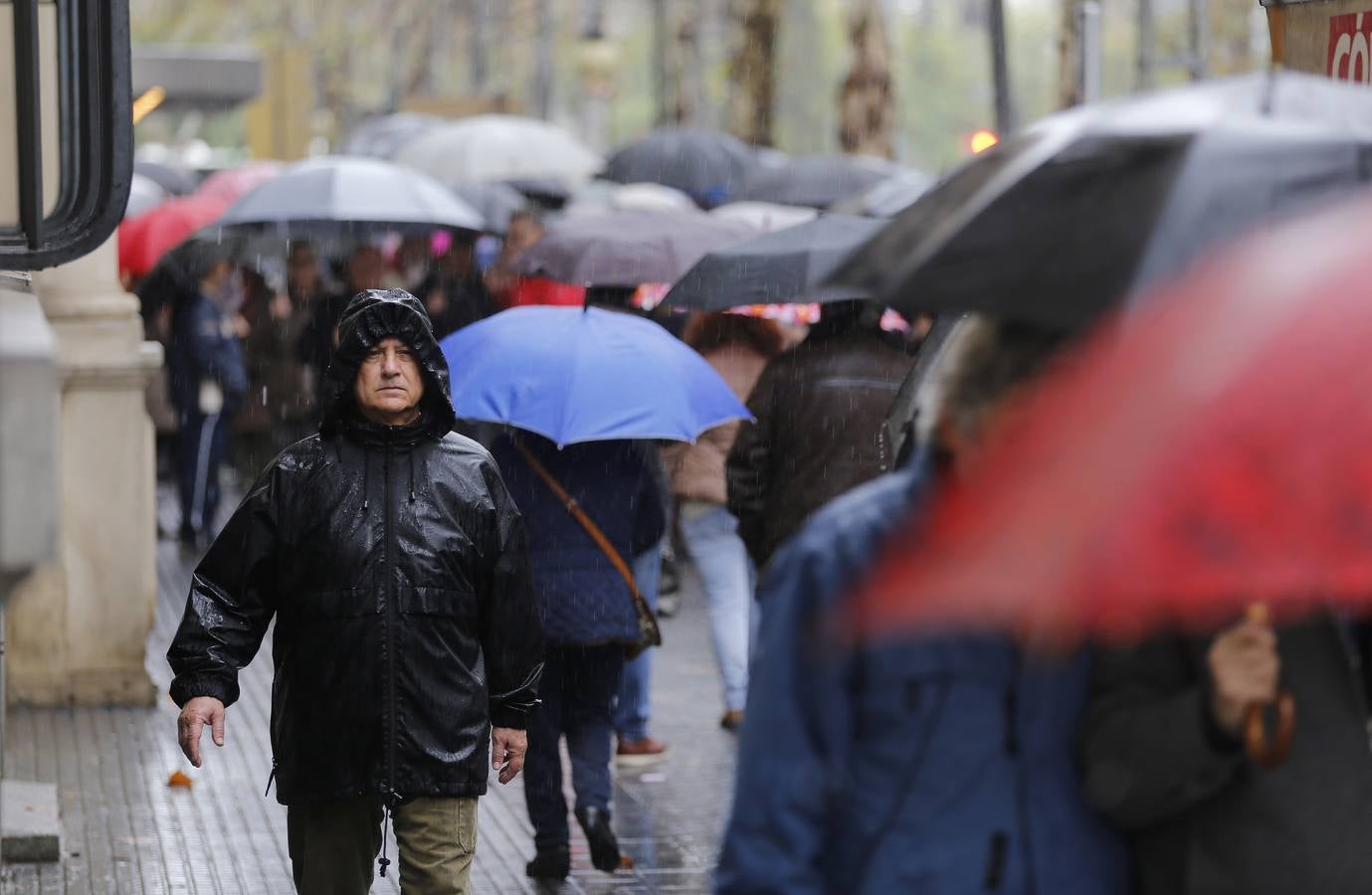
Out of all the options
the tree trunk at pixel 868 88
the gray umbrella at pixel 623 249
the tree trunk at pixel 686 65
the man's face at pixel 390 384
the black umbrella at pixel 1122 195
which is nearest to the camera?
the black umbrella at pixel 1122 195

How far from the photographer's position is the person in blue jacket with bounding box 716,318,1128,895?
9.86 feet

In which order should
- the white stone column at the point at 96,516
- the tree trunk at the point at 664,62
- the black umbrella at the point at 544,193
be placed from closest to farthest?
the white stone column at the point at 96,516, the black umbrella at the point at 544,193, the tree trunk at the point at 664,62

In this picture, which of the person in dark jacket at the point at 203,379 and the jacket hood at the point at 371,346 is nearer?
the jacket hood at the point at 371,346

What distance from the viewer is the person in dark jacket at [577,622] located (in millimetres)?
7473

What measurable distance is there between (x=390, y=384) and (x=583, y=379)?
6.90ft

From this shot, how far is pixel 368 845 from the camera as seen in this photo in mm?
5398

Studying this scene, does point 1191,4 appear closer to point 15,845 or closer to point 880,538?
point 15,845

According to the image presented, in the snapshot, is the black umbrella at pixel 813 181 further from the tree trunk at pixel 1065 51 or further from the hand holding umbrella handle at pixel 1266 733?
the hand holding umbrella handle at pixel 1266 733

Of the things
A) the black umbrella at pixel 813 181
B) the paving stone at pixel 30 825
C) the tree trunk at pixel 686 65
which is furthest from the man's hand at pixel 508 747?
the tree trunk at pixel 686 65

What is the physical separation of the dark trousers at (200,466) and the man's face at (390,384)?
32.5ft

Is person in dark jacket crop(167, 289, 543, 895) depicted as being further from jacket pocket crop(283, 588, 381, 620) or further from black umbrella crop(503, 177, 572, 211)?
black umbrella crop(503, 177, 572, 211)

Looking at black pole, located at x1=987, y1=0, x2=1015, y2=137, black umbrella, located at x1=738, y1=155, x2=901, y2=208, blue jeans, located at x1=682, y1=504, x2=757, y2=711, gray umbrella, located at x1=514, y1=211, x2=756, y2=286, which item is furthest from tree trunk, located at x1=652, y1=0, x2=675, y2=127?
blue jeans, located at x1=682, y1=504, x2=757, y2=711

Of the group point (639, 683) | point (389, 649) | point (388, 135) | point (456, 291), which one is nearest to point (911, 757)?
point (389, 649)

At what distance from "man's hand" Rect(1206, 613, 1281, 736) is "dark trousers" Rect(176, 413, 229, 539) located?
502 inches
